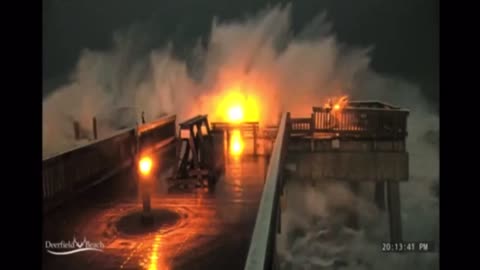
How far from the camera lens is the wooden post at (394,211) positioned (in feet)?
13.2

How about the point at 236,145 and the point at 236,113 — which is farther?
the point at 236,145

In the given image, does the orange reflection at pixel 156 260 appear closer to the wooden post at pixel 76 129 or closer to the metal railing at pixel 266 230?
the metal railing at pixel 266 230

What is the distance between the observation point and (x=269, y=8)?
407 centimetres

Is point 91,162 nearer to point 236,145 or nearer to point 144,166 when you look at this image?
point 144,166

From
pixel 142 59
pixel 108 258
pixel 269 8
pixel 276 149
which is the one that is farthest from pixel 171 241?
pixel 269 8

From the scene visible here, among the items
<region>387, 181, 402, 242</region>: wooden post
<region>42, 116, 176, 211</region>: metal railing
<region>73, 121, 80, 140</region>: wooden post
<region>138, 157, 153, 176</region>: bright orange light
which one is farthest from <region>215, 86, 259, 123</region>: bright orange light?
<region>387, 181, 402, 242</region>: wooden post

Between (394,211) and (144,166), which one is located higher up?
(144,166)

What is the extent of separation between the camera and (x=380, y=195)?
14.0ft

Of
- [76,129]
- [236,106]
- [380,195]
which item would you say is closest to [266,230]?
[380,195]

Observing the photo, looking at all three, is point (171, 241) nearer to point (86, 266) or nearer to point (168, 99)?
point (86, 266)

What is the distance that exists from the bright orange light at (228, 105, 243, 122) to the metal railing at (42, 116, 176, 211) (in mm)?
669
